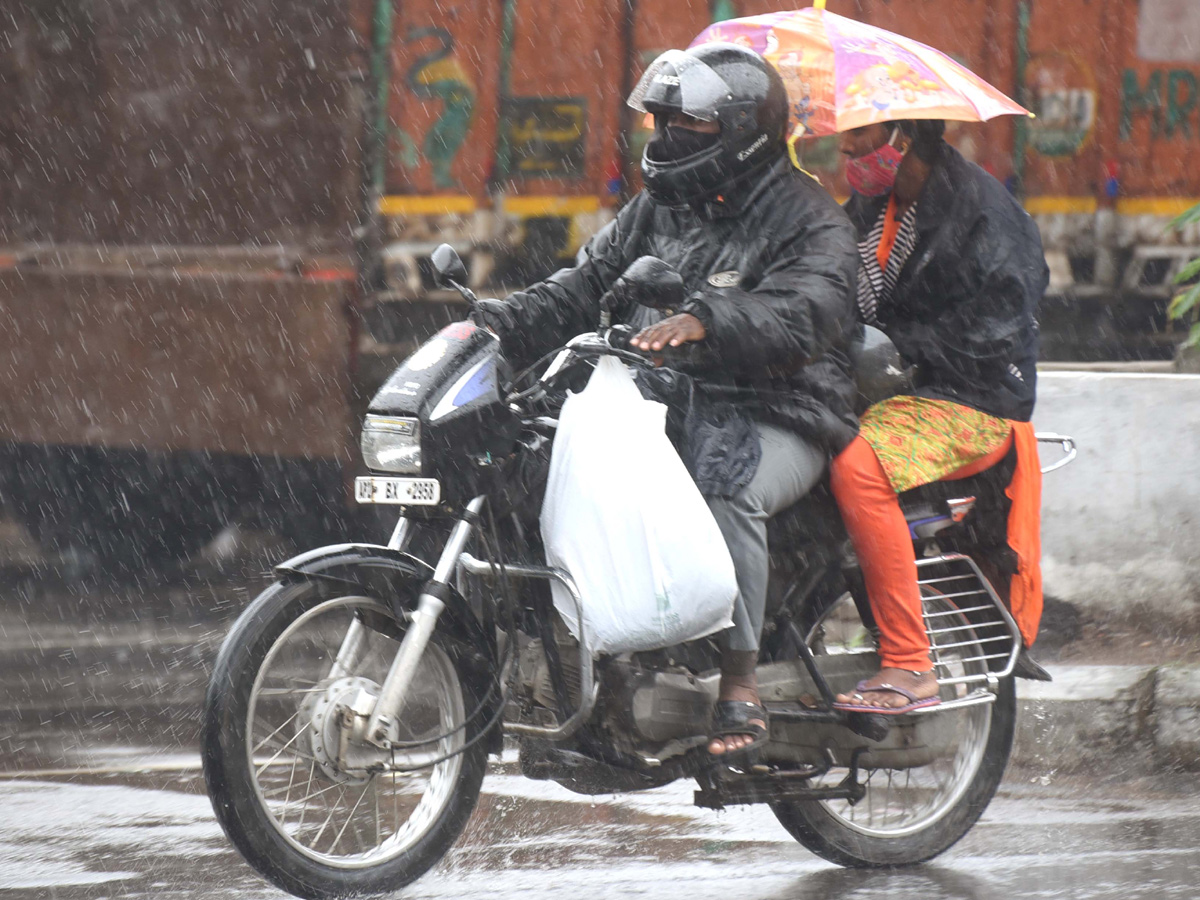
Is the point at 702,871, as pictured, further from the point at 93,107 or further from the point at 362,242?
the point at 93,107

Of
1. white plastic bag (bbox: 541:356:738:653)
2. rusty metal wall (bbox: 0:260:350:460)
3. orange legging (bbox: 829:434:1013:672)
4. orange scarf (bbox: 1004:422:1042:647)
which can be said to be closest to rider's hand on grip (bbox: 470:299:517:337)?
white plastic bag (bbox: 541:356:738:653)

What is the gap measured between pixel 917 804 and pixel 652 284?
1.85 metres

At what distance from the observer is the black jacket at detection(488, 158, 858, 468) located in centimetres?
383

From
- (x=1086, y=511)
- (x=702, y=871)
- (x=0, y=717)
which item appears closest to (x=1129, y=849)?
(x=702, y=871)

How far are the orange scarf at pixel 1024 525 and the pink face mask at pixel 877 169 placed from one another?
71cm

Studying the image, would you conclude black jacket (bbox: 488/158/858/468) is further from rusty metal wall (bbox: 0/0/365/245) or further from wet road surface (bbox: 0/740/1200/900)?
rusty metal wall (bbox: 0/0/365/245)

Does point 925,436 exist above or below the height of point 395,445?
below

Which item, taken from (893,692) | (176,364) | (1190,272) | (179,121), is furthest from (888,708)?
(179,121)

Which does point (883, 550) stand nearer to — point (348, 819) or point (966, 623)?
point (966, 623)

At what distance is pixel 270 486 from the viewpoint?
877 cm

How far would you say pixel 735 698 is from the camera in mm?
3988

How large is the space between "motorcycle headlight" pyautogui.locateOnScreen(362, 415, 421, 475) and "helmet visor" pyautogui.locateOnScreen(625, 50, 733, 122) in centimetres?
94

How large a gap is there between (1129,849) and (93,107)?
631cm

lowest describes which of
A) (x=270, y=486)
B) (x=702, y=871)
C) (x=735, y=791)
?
(x=270, y=486)
